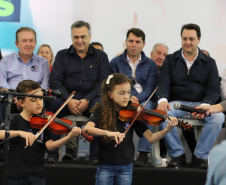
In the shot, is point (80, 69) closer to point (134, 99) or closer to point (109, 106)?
point (134, 99)

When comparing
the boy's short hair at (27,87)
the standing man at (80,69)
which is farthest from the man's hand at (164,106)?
the boy's short hair at (27,87)

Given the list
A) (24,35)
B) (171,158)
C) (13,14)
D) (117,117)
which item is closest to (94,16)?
(13,14)

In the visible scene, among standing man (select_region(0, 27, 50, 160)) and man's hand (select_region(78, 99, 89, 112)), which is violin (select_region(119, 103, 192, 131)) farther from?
standing man (select_region(0, 27, 50, 160))

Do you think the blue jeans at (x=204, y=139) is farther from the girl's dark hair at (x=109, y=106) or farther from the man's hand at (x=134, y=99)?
the girl's dark hair at (x=109, y=106)

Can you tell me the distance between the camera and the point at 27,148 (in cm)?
265

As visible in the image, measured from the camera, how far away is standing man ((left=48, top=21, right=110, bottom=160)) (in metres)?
4.09

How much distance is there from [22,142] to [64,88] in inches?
55.6

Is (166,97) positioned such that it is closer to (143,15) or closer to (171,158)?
(171,158)

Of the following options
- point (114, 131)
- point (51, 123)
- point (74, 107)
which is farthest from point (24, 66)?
point (114, 131)

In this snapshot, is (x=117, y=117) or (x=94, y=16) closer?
(x=117, y=117)

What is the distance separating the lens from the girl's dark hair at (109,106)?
9.39ft

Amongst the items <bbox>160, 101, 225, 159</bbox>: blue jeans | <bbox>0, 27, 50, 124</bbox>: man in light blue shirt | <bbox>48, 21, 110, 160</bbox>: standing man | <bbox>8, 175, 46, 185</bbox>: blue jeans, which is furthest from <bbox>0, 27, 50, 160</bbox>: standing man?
<bbox>8, 175, 46, 185</bbox>: blue jeans

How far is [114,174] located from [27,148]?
0.57 metres

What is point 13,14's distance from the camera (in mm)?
5176
